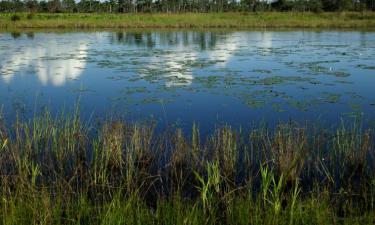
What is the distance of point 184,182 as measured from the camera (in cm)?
470

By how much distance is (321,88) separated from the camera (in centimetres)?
992

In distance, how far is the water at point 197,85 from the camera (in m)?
7.85

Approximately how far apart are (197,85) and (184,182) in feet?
19.4

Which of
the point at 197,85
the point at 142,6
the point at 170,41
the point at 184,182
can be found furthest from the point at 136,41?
the point at 142,6

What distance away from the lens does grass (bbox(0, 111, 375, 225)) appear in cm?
360

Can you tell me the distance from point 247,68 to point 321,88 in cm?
337

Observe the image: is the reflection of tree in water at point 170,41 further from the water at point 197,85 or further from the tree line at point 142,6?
the tree line at point 142,6

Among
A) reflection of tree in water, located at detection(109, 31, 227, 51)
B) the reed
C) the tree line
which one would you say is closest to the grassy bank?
the reed

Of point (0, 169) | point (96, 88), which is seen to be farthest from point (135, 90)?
point (0, 169)

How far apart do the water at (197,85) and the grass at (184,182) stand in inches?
65.5

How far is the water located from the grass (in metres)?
1.66

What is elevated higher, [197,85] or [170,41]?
[170,41]

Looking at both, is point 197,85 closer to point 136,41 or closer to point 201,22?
point 136,41

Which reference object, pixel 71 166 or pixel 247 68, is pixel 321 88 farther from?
pixel 71 166
